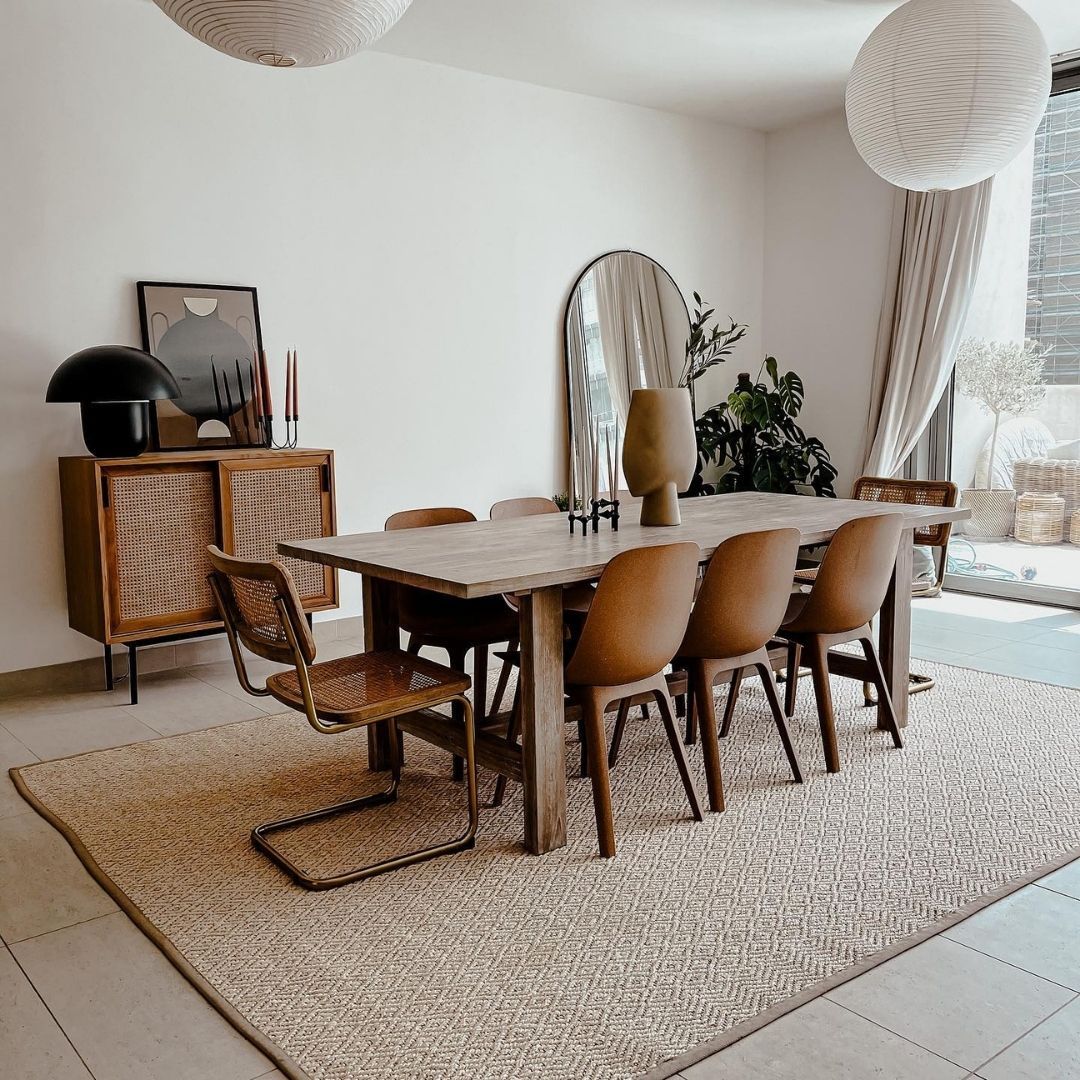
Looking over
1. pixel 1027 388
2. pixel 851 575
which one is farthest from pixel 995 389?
pixel 851 575

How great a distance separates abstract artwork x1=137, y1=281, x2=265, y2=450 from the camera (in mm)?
4430

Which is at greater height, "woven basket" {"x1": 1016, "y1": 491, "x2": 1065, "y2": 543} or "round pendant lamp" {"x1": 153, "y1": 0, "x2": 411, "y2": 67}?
"round pendant lamp" {"x1": 153, "y1": 0, "x2": 411, "y2": 67}

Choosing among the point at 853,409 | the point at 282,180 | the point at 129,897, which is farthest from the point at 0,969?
the point at 853,409

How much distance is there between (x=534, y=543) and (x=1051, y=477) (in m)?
3.90

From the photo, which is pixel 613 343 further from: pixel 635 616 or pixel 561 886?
pixel 561 886

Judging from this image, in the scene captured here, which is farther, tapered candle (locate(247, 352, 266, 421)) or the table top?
tapered candle (locate(247, 352, 266, 421))

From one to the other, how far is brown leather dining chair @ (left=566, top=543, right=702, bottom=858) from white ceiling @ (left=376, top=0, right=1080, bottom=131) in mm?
2991

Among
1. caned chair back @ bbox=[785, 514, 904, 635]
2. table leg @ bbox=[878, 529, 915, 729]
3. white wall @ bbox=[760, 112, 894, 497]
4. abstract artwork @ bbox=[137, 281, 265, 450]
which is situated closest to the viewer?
caned chair back @ bbox=[785, 514, 904, 635]

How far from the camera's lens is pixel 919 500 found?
4254 mm

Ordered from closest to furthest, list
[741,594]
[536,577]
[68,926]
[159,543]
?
[68,926], [536,577], [741,594], [159,543]

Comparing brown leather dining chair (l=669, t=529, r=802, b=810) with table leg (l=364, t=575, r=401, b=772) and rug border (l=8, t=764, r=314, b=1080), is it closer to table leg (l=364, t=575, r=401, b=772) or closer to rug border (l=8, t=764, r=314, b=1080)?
table leg (l=364, t=575, r=401, b=772)

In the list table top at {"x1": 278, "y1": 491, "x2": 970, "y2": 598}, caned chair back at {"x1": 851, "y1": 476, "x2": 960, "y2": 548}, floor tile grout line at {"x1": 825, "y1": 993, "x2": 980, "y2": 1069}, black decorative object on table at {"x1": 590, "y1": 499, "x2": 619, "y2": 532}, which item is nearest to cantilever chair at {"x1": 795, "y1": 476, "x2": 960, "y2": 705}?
caned chair back at {"x1": 851, "y1": 476, "x2": 960, "y2": 548}

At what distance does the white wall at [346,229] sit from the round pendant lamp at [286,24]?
79.2 inches

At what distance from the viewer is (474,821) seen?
2.74m
